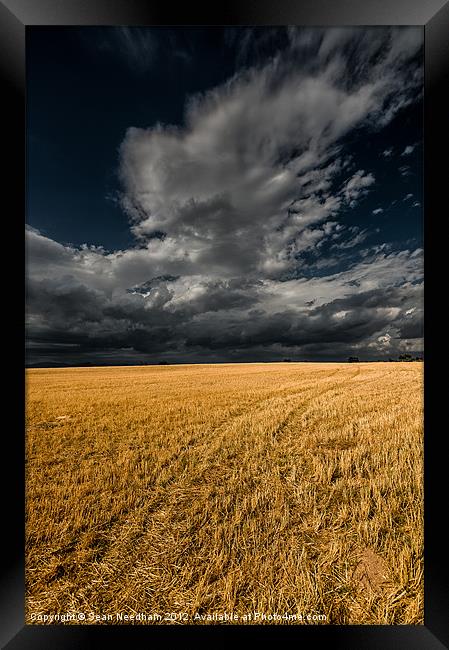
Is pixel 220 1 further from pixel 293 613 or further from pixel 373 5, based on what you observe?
pixel 293 613

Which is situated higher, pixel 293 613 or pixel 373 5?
pixel 373 5

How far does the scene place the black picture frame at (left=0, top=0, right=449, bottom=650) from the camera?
1.81m

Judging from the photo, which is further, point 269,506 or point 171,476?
point 171,476

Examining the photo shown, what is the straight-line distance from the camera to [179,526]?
2852mm

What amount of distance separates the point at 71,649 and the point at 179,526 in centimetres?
119

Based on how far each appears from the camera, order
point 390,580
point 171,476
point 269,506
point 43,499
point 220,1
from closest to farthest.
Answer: point 220,1 < point 390,580 < point 269,506 < point 43,499 < point 171,476

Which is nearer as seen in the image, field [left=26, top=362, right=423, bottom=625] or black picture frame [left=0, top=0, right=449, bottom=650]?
black picture frame [left=0, top=0, right=449, bottom=650]
